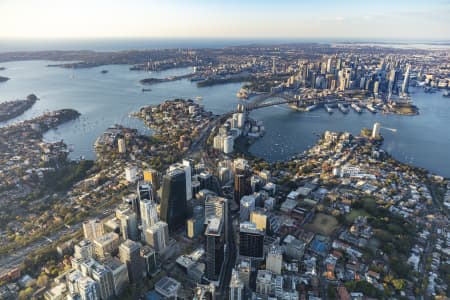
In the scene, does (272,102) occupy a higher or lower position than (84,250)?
higher

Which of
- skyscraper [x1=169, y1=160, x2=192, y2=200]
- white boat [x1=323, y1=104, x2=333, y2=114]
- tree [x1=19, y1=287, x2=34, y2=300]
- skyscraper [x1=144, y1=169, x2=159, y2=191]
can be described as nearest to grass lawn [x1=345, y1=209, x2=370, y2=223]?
skyscraper [x1=169, y1=160, x2=192, y2=200]

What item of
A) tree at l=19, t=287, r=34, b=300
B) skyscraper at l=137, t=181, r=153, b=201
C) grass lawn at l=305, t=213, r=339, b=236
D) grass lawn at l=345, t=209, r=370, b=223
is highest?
skyscraper at l=137, t=181, r=153, b=201

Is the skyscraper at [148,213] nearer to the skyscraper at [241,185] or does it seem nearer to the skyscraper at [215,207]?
the skyscraper at [215,207]

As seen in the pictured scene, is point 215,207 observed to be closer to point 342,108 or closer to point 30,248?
point 30,248

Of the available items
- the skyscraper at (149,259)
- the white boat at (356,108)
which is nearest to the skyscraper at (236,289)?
the skyscraper at (149,259)

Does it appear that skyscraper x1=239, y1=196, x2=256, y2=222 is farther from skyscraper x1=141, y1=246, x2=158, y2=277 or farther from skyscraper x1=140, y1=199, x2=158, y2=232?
skyscraper x1=141, y1=246, x2=158, y2=277

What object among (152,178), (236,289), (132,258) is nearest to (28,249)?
(132,258)
